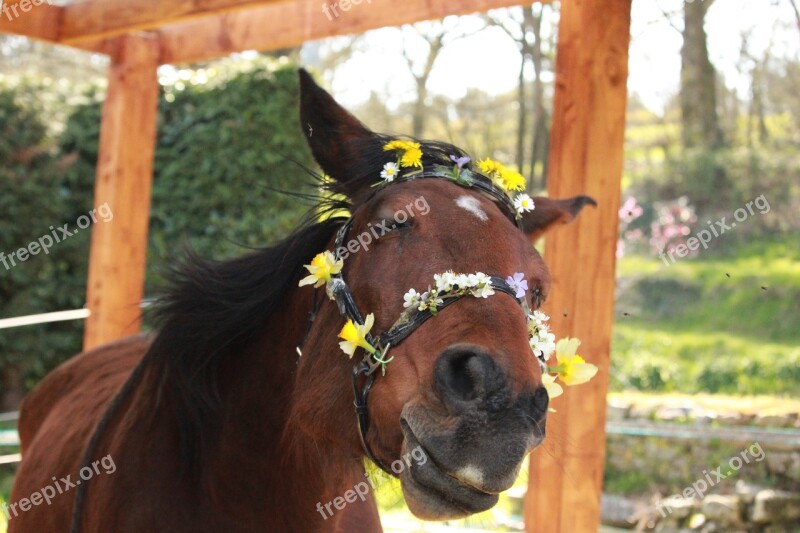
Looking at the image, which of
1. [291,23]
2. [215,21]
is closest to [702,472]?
[291,23]

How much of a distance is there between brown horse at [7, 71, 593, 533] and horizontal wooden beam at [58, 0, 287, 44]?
2.10 meters

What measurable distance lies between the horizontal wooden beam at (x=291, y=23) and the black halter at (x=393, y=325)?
6.23ft

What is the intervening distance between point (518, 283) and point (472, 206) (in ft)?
0.86

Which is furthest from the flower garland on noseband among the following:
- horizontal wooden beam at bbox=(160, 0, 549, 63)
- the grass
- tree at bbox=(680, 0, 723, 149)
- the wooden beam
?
tree at bbox=(680, 0, 723, 149)

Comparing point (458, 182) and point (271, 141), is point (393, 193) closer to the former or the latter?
point (458, 182)

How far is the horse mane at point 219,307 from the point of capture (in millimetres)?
2531

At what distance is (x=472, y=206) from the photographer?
2154 millimetres

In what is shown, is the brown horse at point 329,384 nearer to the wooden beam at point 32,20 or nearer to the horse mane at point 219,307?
the horse mane at point 219,307

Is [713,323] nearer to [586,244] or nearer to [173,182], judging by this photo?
[173,182]

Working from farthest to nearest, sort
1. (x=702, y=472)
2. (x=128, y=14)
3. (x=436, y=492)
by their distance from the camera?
1. (x=702, y=472)
2. (x=128, y=14)
3. (x=436, y=492)

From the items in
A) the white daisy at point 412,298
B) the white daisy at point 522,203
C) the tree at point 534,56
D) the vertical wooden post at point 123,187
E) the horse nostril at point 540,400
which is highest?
the tree at point 534,56

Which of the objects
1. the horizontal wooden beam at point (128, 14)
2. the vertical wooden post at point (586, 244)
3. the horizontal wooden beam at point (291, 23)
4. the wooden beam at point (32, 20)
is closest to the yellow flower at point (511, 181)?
the vertical wooden post at point (586, 244)

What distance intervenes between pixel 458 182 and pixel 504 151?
13.7m

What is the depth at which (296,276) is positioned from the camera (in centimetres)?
255
